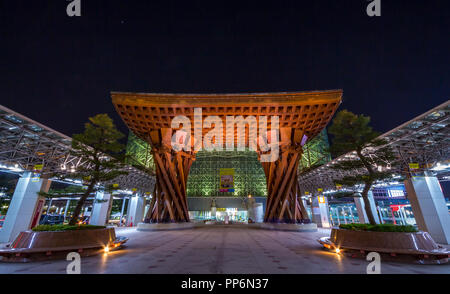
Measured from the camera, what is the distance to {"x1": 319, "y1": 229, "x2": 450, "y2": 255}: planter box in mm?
5902

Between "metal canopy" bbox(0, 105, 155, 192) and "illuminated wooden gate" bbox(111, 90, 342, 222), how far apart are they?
555cm

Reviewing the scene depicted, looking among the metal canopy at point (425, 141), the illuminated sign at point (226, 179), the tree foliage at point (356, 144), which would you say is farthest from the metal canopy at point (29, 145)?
the metal canopy at point (425, 141)

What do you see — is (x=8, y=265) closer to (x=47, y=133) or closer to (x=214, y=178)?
(x=47, y=133)

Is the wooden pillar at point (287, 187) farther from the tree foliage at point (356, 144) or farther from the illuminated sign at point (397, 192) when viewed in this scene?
the illuminated sign at point (397, 192)

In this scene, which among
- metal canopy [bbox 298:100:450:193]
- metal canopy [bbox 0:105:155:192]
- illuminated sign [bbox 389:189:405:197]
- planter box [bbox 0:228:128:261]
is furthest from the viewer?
illuminated sign [bbox 389:189:405:197]

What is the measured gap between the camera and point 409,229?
257 inches

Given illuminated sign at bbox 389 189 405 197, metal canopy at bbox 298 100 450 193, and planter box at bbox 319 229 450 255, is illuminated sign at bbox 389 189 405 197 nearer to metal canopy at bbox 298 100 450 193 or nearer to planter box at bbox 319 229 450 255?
metal canopy at bbox 298 100 450 193

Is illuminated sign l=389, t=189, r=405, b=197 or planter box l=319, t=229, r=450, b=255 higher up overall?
illuminated sign l=389, t=189, r=405, b=197

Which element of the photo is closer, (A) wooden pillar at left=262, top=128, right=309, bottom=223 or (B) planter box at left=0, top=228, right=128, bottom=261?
(B) planter box at left=0, top=228, right=128, bottom=261

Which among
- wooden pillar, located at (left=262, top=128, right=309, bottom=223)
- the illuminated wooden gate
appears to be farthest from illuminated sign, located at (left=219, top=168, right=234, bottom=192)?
wooden pillar, located at (left=262, top=128, right=309, bottom=223)

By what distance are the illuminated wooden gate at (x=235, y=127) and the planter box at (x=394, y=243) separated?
13.0m
